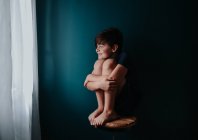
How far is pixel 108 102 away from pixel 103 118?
9 cm

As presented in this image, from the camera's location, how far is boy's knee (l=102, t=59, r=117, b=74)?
4.77 ft

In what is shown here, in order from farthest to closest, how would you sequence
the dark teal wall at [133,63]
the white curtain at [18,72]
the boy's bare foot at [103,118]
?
the dark teal wall at [133,63]
the boy's bare foot at [103,118]
the white curtain at [18,72]

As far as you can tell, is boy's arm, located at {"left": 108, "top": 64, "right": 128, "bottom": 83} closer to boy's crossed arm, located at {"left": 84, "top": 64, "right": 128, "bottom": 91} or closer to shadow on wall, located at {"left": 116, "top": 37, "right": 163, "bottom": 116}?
boy's crossed arm, located at {"left": 84, "top": 64, "right": 128, "bottom": 91}

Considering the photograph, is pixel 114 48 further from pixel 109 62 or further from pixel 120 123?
pixel 120 123

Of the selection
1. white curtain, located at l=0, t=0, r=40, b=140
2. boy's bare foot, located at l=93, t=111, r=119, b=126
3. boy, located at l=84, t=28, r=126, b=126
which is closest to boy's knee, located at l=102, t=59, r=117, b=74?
boy, located at l=84, t=28, r=126, b=126

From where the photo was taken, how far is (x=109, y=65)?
1.45m

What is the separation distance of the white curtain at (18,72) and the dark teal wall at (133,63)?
16 cm

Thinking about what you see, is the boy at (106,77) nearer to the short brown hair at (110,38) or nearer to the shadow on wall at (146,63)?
the short brown hair at (110,38)

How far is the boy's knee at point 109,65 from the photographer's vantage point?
1454 millimetres

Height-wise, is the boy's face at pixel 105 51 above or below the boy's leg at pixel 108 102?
above

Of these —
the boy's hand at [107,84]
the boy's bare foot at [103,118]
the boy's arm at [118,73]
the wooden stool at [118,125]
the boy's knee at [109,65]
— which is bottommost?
the wooden stool at [118,125]

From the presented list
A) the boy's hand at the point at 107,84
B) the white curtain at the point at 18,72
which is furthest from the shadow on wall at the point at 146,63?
the white curtain at the point at 18,72

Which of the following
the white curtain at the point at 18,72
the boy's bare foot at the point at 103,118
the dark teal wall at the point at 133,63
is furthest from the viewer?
the dark teal wall at the point at 133,63

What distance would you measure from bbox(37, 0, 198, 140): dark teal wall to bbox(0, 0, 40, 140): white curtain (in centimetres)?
16
